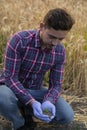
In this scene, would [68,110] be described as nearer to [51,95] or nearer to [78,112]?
[51,95]

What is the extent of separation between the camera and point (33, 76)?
3.71m

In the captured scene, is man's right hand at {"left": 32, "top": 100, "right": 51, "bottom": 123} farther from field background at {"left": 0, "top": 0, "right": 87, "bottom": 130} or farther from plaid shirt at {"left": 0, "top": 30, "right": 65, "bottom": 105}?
field background at {"left": 0, "top": 0, "right": 87, "bottom": 130}

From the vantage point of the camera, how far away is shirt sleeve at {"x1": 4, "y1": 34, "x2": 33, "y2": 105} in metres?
3.56

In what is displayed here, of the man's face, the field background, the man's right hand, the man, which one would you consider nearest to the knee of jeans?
the man

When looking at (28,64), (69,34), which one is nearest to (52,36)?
(28,64)

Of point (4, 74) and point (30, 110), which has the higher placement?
point (4, 74)

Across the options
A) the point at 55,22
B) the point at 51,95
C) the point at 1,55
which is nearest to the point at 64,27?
the point at 55,22

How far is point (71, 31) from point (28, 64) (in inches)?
62.3

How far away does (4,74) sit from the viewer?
12.1 ft

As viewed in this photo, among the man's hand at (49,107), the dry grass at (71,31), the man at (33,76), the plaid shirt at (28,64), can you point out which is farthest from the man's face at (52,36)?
the dry grass at (71,31)

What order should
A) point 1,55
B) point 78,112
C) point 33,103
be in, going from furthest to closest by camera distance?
point 1,55 → point 78,112 → point 33,103

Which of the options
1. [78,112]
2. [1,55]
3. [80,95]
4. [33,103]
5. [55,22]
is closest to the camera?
[55,22]

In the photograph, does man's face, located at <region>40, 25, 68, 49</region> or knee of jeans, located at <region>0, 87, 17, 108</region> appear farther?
knee of jeans, located at <region>0, 87, 17, 108</region>

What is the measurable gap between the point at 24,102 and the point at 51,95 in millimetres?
239
